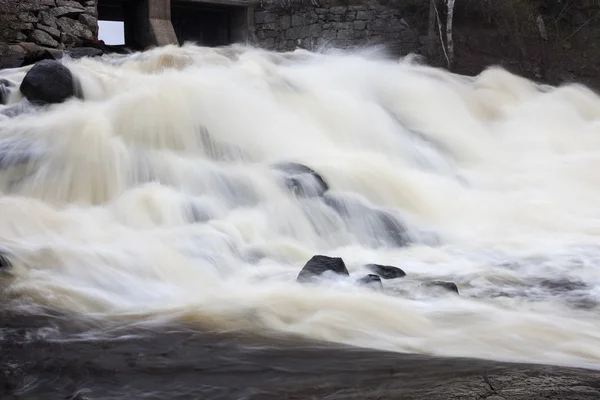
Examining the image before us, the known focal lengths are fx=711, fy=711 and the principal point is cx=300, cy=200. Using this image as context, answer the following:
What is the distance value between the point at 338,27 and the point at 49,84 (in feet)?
35.3

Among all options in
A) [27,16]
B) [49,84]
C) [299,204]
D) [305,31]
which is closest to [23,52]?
[27,16]

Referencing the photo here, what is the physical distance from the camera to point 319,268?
4828 millimetres

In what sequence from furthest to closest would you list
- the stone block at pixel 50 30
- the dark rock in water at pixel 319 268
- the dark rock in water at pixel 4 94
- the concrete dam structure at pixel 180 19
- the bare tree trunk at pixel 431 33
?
1. the concrete dam structure at pixel 180 19
2. the bare tree trunk at pixel 431 33
3. the stone block at pixel 50 30
4. the dark rock in water at pixel 4 94
5. the dark rock in water at pixel 319 268

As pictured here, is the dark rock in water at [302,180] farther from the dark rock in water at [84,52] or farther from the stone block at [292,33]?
the stone block at [292,33]

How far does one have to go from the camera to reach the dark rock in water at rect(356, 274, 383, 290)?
4645 millimetres

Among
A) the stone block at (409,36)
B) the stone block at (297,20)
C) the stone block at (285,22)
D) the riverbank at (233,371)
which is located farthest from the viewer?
the stone block at (285,22)

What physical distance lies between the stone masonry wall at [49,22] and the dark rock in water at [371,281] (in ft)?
38.0

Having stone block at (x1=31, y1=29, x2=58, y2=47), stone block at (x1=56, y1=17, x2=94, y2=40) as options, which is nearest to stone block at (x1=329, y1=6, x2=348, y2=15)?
stone block at (x1=56, y1=17, x2=94, y2=40)

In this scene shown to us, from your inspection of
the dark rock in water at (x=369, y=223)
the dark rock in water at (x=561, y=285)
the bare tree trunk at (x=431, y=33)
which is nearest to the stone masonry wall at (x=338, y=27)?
the bare tree trunk at (x=431, y=33)

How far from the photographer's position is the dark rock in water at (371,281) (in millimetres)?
4645

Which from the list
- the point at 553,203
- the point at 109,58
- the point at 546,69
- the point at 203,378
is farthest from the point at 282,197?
the point at 546,69

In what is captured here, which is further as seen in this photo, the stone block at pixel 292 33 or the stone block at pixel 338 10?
the stone block at pixel 292 33

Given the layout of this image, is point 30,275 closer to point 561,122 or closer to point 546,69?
point 561,122

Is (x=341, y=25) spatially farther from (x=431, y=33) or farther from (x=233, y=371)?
(x=233, y=371)
